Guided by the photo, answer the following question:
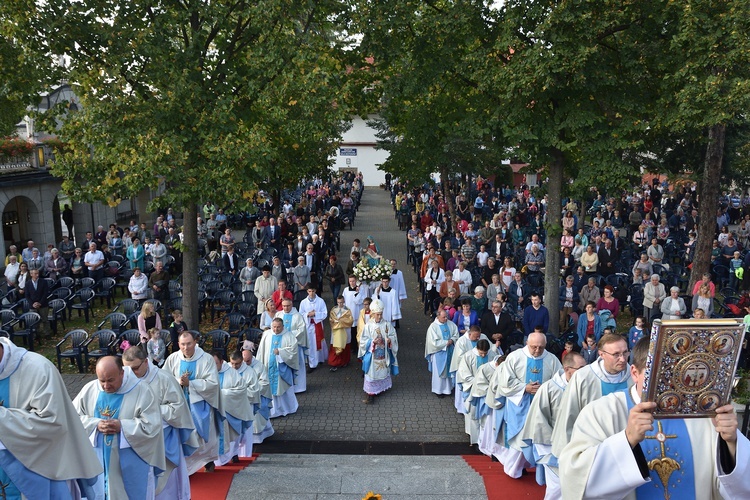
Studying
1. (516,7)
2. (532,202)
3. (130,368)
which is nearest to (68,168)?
(130,368)

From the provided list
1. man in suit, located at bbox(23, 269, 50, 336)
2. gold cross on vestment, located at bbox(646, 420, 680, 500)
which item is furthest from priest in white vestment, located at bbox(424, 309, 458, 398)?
man in suit, located at bbox(23, 269, 50, 336)

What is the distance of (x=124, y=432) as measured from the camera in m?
5.93

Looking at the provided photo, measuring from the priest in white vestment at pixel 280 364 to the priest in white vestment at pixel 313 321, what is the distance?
1764mm

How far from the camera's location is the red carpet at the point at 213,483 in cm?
756

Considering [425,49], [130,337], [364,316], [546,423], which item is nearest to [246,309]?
[130,337]

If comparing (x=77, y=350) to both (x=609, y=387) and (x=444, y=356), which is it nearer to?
(x=444, y=356)

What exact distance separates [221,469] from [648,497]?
6304 mm

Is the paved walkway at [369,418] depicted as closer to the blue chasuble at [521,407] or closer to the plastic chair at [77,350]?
the plastic chair at [77,350]

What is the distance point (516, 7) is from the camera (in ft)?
41.4

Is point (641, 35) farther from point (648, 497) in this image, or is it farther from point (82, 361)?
point (82, 361)

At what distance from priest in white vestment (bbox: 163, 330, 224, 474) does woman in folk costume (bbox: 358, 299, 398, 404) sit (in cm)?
396

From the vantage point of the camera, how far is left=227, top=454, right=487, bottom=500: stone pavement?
7234 millimetres

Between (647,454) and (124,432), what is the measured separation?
438cm

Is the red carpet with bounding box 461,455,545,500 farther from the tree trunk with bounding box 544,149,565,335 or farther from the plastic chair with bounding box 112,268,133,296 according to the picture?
the plastic chair with bounding box 112,268,133,296
